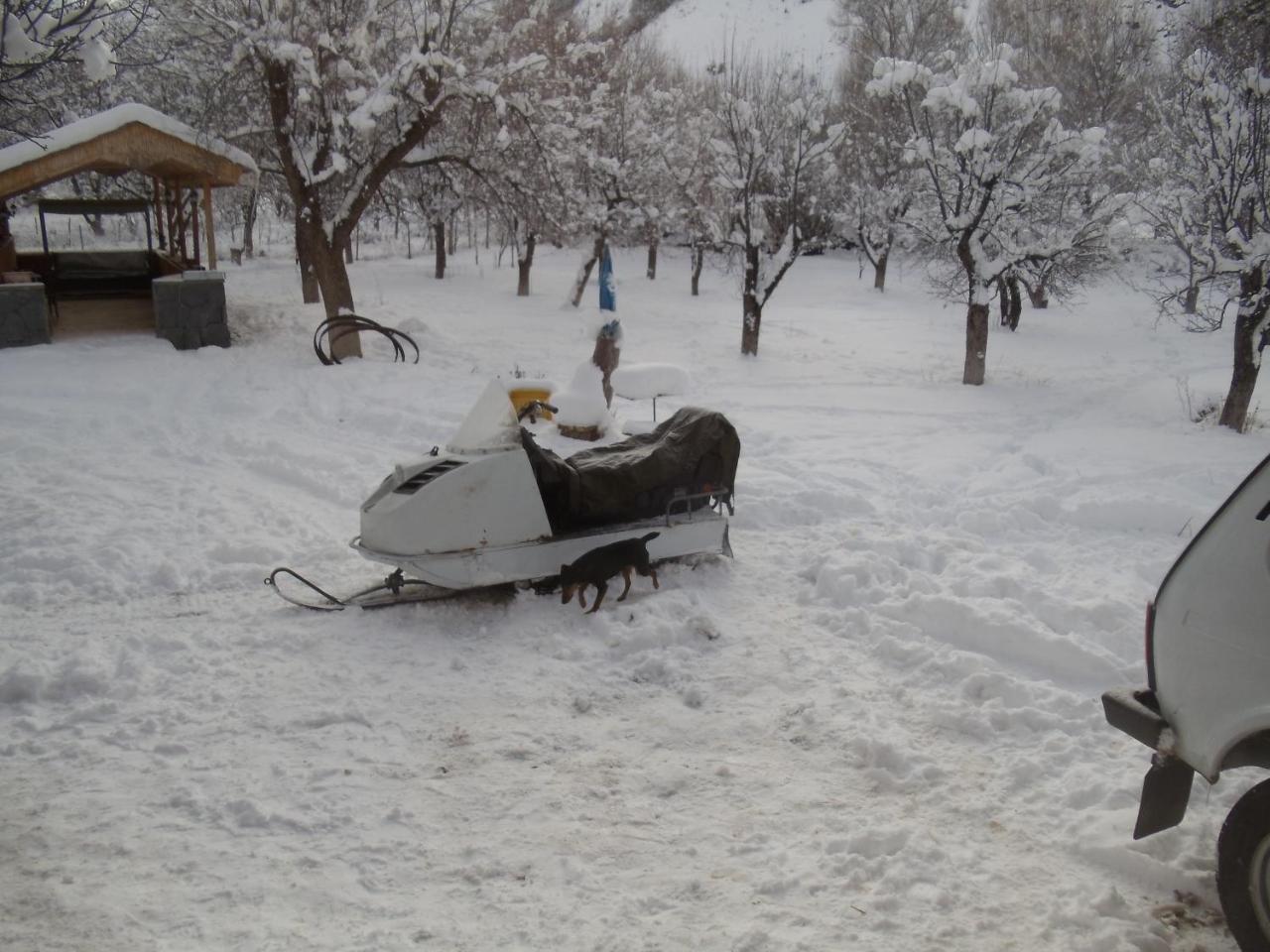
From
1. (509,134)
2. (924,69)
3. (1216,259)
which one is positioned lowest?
(1216,259)

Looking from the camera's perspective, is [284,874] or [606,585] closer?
[284,874]

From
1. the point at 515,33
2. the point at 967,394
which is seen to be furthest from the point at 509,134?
the point at 967,394

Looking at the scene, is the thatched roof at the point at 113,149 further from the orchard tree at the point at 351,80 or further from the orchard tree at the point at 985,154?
the orchard tree at the point at 985,154

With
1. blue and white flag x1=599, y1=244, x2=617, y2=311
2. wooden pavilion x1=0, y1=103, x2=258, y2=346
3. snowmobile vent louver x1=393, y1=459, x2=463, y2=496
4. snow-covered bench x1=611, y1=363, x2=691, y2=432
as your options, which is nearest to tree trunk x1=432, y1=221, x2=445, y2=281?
wooden pavilion x1=0, y1=103, x2=258, y2=346

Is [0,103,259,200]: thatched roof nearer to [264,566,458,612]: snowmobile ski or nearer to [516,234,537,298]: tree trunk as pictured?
[264,566,458,612]: snowmobile ski

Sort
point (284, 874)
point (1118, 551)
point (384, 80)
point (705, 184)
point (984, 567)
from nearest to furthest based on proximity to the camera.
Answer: point (284, 874) < point (984, 567) < point (1118, 551) < point (384, 80) < point (705, 184)

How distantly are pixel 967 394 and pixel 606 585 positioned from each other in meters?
11.1

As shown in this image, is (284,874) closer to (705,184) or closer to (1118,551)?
(1118,551)

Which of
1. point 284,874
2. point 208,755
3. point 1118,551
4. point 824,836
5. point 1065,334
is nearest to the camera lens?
point 284,874

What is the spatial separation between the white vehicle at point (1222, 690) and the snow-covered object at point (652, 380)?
4885 mm

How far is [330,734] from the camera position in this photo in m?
4.11

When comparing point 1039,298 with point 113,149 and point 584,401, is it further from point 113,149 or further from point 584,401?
point 113,149

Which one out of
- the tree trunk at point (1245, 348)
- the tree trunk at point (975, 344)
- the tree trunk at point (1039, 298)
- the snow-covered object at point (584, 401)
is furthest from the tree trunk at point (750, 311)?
the tree trunk at point (1039, 298)

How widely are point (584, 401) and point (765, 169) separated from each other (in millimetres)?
12111
